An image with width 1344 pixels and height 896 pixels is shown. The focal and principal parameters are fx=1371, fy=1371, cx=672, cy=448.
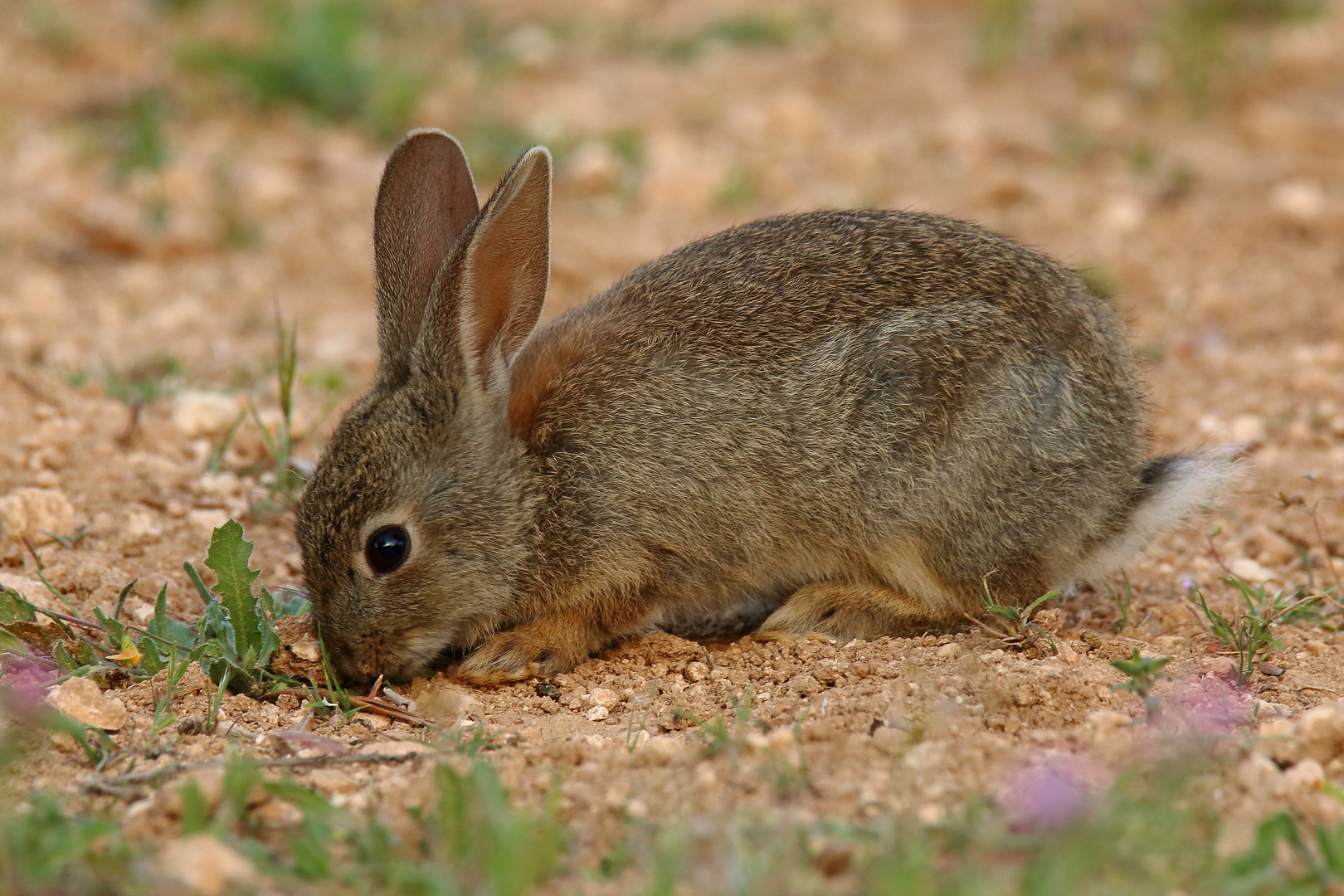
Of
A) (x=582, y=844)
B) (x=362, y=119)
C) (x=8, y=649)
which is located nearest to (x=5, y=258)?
(x=362, y=119)

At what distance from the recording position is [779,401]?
461 centimetres

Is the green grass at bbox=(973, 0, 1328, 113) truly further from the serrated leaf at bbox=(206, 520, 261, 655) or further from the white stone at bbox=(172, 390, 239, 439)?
the serrated leaf at bbox=(206, 520, 261, 655)

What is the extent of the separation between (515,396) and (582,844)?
204 centimetres

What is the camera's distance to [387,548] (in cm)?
437

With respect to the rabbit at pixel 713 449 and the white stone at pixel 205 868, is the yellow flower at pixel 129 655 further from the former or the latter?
the white stone at pixel 205 868

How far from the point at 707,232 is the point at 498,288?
3.84m

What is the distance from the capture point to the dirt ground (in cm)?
351

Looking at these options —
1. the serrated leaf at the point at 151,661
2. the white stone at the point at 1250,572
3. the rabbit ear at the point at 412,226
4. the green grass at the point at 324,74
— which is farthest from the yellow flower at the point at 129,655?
the green grass at the point at 324,74

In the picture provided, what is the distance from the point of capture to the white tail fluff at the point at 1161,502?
4.64 m

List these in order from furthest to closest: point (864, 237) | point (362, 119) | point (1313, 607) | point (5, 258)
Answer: point (362, 119), point (5, 258), point (864, 237), point (1313, 607)

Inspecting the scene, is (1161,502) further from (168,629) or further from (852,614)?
(168,629)

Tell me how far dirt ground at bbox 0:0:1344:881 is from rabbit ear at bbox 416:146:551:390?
107 centimetres

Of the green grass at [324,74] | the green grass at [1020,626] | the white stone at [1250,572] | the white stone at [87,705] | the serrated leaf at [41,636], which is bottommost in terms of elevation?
the white stone at [1250,572]

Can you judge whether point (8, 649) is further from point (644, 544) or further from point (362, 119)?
point (362, 119)
